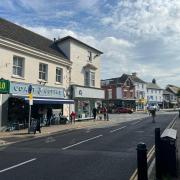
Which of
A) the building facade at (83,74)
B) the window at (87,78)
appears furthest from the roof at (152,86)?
the window at (87,78)

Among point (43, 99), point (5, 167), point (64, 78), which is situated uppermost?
point (64, 78)

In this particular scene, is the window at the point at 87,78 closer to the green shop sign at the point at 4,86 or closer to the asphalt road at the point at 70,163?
the green shop sign at the point at 4,86

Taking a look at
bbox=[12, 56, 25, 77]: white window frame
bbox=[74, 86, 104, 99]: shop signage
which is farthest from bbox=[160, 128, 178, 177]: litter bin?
bbox=[74, 86, 104, 99]: shop signage

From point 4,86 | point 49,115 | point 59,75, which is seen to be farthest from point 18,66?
point 59,75

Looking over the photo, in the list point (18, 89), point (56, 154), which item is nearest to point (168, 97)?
point (18, 89)

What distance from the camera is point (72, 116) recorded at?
1313 inches

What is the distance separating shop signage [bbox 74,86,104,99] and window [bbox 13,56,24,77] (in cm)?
981

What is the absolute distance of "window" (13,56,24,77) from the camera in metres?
27.0

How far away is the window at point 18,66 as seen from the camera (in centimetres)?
2701

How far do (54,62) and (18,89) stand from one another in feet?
23.0

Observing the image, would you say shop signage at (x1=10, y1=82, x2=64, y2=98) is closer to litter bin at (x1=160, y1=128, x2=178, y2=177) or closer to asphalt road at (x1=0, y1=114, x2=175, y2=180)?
asphalt road at (x1=0, y1=114, x2=175, y2=180)

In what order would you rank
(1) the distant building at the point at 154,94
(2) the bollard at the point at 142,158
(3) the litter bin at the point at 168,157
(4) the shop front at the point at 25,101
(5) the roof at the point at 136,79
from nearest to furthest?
(2) the bollard at the point at 142,158 < (3) the litter bin at the point at 168,157 < (4) the shop front at the point at 25,101 < (5) the roof at the point at 136,79 < (1) the distant building at the point at 154,94

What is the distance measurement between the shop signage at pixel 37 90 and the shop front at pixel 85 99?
369cm

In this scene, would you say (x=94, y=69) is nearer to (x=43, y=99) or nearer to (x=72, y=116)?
(x=72, y=116)
